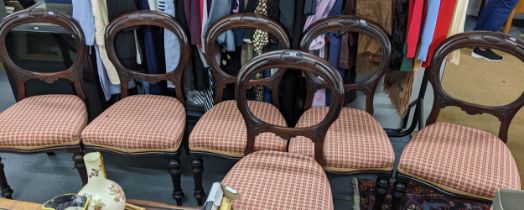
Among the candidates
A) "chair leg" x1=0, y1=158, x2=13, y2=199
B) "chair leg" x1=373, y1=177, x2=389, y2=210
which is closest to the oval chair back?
"chair leg" x1=373, y1=177, x2=389, y2=210

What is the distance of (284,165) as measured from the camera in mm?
1321

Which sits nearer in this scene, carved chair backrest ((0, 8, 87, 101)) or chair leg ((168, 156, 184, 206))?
chair leg ((168, 156, 184, 206))

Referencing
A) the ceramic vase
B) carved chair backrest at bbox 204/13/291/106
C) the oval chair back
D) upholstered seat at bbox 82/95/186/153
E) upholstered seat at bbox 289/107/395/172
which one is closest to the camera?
the ceramic vase

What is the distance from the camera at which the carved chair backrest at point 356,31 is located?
157cm

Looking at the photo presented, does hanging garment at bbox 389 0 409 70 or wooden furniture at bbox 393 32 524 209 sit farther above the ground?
hanging garment at bbox 389 0 409 70

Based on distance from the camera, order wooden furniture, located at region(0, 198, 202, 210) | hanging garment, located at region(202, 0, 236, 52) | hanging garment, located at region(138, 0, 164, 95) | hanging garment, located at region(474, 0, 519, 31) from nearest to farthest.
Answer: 1. wooden furniture, located at region(0, 198, 202, 210)
2. hanging garment, located at region(202, 0, 236, 52)
3. hanging garment, located at region(138, 0, 164, 95)
4. hanging garment, located at region(474, 0, 519, 31)

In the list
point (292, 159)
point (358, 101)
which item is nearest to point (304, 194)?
point (292, 159)

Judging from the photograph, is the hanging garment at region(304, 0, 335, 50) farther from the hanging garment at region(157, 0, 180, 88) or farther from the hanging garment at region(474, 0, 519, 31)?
the hanging garment at region(474, 0, 519, 31)

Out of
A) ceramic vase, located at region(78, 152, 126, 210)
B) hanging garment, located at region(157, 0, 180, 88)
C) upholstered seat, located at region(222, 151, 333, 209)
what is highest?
hanging garment, located at region(157, 0, 180, 88)

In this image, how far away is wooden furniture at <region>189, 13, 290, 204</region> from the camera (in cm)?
148

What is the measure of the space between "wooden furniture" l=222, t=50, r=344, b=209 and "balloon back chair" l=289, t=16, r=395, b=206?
75 mm

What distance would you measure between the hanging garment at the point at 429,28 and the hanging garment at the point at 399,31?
10cm

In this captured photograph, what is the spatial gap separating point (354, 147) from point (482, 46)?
63 cm

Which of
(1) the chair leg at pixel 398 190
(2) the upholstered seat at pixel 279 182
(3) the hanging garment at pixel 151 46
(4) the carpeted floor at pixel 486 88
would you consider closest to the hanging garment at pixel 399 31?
(1) the chair leg at pixel 398 190
